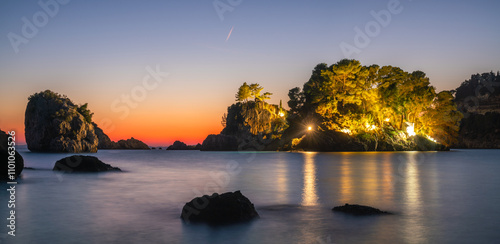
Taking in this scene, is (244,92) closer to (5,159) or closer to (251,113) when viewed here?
(251,113)

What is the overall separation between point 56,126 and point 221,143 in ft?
141

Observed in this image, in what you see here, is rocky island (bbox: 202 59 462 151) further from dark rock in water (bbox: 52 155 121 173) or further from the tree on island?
dark rock in water (bbox: 52 155 121 173)

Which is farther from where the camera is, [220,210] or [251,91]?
[251,91]

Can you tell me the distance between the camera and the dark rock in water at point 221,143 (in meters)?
112

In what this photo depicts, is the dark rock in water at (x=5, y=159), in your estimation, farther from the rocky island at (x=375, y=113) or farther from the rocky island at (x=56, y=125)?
the rocky island at (x=56, y=125)

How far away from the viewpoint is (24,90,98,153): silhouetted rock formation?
284 feet

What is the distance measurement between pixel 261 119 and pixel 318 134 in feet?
109

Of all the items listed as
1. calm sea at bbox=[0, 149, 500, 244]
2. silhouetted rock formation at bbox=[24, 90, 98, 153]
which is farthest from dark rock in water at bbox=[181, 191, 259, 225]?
silhouetted rock formation at bbox=[24, 90, 98, 153]

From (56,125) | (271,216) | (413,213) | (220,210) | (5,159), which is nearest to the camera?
(220,210)

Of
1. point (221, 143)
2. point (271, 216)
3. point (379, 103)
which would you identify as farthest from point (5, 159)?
point (221, 143)

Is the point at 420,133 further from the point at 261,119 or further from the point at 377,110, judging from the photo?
the point at 261,119

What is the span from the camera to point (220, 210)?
10242 mm

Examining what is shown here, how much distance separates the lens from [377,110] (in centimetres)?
7856

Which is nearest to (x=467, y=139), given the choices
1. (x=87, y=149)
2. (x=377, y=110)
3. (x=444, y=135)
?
(x=444, y=135)
